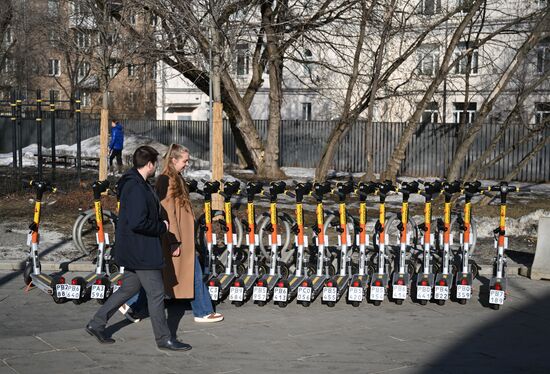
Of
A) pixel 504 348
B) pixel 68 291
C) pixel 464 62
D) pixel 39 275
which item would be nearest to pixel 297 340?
pixel 504 348

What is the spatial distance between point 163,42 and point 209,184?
778 centimetres

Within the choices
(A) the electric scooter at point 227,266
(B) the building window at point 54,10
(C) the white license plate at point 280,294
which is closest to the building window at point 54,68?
(B) the building window at point 54,10

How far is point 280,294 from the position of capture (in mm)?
9383

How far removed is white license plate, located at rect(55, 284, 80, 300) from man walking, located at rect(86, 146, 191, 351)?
2.06 metres

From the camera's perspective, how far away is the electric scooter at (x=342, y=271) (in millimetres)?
9469

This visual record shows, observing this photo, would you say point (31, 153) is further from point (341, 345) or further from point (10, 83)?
point (341, 345)

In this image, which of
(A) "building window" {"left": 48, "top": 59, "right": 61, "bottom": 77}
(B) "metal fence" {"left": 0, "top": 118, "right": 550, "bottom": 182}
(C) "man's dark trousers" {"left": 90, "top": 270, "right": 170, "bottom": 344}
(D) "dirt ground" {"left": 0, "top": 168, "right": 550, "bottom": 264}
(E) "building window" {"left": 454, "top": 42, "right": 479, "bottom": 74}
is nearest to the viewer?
(C) "man's dark trousers" {"left": 90, "top": 270, "right": 170, "bottom": 344}

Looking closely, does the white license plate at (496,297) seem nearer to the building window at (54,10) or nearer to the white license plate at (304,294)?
the white license plate at (304,294)

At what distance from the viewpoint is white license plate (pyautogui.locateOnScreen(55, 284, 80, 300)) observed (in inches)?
369

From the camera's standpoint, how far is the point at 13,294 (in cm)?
1007

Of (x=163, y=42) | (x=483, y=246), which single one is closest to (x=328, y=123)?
(x=163, y=42)

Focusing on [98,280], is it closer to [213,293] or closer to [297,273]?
[213,293]

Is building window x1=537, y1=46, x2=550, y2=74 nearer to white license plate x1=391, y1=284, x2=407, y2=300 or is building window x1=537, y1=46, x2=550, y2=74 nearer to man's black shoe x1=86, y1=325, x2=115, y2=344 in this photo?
white license plate x1=391, y1=284, x2=407, y2=300

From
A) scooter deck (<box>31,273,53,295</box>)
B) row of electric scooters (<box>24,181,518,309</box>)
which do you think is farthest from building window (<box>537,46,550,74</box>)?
scooter deck (<box>31,273,53,295</box>)
